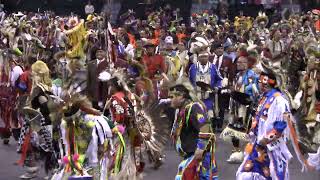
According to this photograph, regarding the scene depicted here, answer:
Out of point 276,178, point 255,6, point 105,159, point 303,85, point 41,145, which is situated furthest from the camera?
point 255,6

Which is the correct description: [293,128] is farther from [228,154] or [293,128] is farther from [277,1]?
[277,1]

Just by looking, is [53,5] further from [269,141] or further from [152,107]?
[269,141]

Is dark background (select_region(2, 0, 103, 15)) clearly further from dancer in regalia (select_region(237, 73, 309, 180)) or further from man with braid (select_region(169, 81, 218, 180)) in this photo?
dancer in regalia (select_region(237, 73, 309, 180))

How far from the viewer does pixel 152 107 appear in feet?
33.4

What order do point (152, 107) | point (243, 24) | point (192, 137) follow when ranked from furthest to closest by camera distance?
point (243, 24)
point (152, 107)
point (192, 137)

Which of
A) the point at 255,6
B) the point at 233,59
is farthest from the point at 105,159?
the point at 255,6

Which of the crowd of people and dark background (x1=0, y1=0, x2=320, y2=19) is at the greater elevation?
dark background (x1=0, y1=0, x2=320, y2=19)

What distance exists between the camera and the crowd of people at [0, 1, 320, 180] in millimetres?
8141

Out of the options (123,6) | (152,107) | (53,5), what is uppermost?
(53,5)

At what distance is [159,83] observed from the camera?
1364 cm

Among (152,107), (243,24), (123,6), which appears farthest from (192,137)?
(123,6)

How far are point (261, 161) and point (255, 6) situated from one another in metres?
22.8

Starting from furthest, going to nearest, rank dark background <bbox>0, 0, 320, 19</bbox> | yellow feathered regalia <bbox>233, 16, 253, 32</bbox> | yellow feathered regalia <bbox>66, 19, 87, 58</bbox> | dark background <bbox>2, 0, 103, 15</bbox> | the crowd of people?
dark background <bbox>2, 0, 103, 15</bbox> → dark background <bbox>0, 0, 320, 19</bbox> → yellow feathered regalia <bbox>233, 16, 253, 32</bbox> → yellow feathered regalia <bbox>66, 19, 87, 58</bbox> → the crowd of people

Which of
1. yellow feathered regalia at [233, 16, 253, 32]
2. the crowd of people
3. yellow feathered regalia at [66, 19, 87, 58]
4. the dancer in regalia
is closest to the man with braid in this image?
the crowd of people
